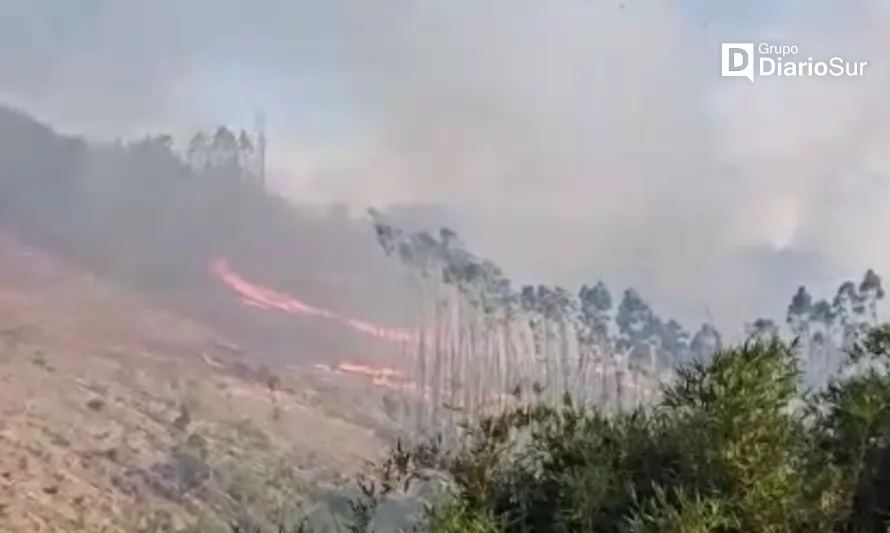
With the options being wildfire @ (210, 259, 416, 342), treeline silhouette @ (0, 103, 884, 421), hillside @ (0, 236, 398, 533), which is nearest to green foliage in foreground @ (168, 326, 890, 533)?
treeline silhouette @ (0, 103, 884, 421)

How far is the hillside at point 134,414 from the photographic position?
4.82m

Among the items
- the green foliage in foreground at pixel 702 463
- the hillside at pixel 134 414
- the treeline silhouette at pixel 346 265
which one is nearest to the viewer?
the green foliage in foreground at pixel 702 463

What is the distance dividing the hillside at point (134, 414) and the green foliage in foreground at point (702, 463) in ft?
6.20

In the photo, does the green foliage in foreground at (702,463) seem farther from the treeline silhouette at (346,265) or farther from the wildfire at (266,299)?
the wildfire at (266,299)

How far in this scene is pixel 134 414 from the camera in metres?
4.97

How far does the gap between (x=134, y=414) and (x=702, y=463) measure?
278 centimetres

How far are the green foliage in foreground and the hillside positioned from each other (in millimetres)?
1890

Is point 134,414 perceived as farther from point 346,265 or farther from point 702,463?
point 702,463

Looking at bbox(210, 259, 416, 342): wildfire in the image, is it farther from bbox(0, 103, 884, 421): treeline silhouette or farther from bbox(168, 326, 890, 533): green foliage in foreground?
bbox(168, 326, 890, 533): green foliage in foreground

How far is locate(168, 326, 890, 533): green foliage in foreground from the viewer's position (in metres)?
2.78

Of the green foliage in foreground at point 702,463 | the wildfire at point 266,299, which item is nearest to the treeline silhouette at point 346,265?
the wildfire at point 266,299

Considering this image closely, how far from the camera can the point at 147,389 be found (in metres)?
5.01

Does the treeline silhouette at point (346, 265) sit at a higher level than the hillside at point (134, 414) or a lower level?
higher

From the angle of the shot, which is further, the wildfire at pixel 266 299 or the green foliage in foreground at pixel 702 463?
the wildfire at pixel 266 299
